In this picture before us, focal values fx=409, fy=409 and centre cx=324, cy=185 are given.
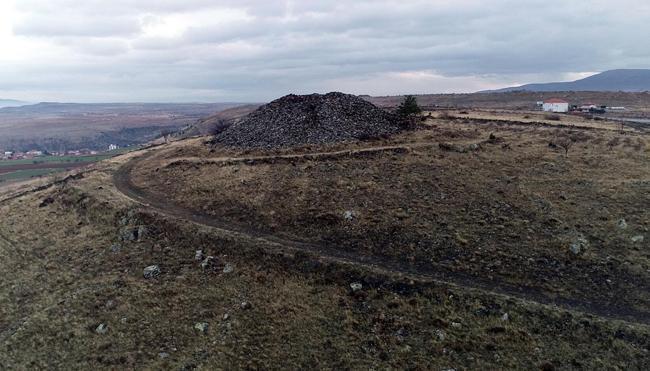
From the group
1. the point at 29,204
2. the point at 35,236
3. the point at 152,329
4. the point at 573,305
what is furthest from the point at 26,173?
the point at 573,305

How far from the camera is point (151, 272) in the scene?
27.2m

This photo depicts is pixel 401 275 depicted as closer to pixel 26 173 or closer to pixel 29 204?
pixel 29 204

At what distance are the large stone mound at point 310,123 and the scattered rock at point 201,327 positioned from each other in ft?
99.3

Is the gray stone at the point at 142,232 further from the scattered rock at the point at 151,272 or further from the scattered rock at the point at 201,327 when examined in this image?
the scattered rock at the point at 201,327

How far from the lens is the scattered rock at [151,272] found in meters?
27.0

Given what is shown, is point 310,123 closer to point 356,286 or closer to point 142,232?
point 142,232

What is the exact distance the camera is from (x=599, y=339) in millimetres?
19359

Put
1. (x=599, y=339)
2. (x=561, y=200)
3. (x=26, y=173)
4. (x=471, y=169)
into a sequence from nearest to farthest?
(x=599, y=339) < (x=561, y=200) < (x=471, y=169) < (x=26, y=173)

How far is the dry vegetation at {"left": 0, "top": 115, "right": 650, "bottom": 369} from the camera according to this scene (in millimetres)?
20172

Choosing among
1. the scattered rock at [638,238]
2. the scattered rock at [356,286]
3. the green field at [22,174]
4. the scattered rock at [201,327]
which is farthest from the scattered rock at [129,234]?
the green field at [22,174]

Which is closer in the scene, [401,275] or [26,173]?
[401,275]

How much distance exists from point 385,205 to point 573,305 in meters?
15.0

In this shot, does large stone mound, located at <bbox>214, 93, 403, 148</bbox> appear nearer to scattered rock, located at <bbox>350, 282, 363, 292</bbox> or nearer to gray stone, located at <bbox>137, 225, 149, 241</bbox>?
gray stone, located at <bbox>137, 225, 149, 241</bbox>

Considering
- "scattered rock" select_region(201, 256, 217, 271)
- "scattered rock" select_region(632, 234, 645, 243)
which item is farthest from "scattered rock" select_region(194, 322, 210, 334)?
"scattered rock" select_region(632, 234, 645, 243)
